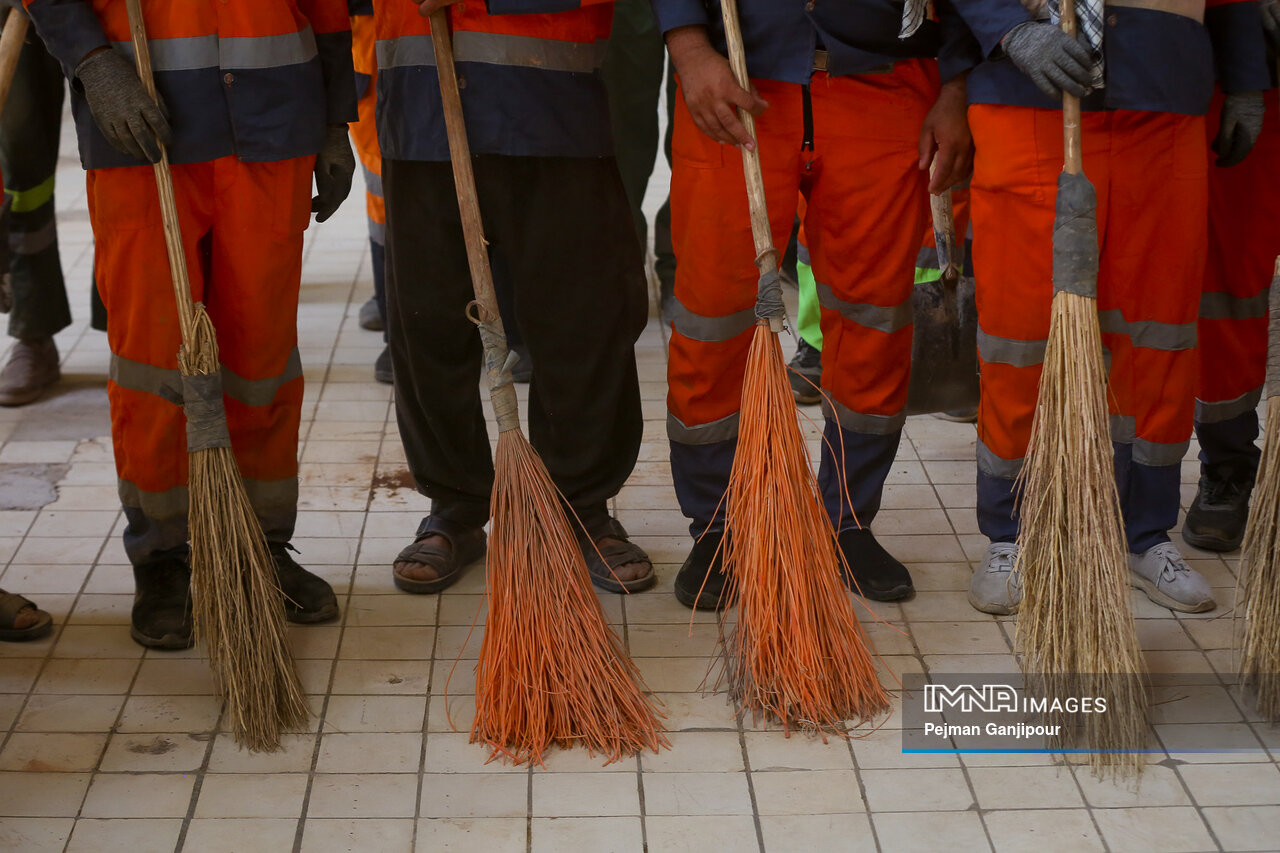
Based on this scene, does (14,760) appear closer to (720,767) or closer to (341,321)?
(720,767)

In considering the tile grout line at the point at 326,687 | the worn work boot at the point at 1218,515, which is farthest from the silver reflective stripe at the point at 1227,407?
the tile grout line at the point at 326,687

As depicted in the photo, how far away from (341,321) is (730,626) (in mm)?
2464

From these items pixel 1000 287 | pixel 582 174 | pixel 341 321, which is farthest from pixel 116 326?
pixel 341 321

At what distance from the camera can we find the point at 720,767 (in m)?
2.53

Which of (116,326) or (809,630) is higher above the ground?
(116,326)

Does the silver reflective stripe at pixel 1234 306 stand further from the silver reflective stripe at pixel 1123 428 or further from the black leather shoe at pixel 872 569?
the black leather shoe at pixel 872 569

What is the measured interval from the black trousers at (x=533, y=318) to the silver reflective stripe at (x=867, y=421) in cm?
48

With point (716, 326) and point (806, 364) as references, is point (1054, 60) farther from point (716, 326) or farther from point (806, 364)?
point (806, 364)

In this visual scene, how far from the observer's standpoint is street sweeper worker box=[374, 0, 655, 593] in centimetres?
274

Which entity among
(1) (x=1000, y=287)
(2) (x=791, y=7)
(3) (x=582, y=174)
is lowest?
(1) (x=1000, y=287)

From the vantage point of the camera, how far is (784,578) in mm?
2613

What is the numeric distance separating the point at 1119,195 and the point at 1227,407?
2.92ft

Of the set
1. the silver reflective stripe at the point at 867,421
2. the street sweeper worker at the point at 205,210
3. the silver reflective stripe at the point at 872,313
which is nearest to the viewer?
the street sweeper worker at the point at 205,210

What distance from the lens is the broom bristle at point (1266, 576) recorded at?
2.57 metres
